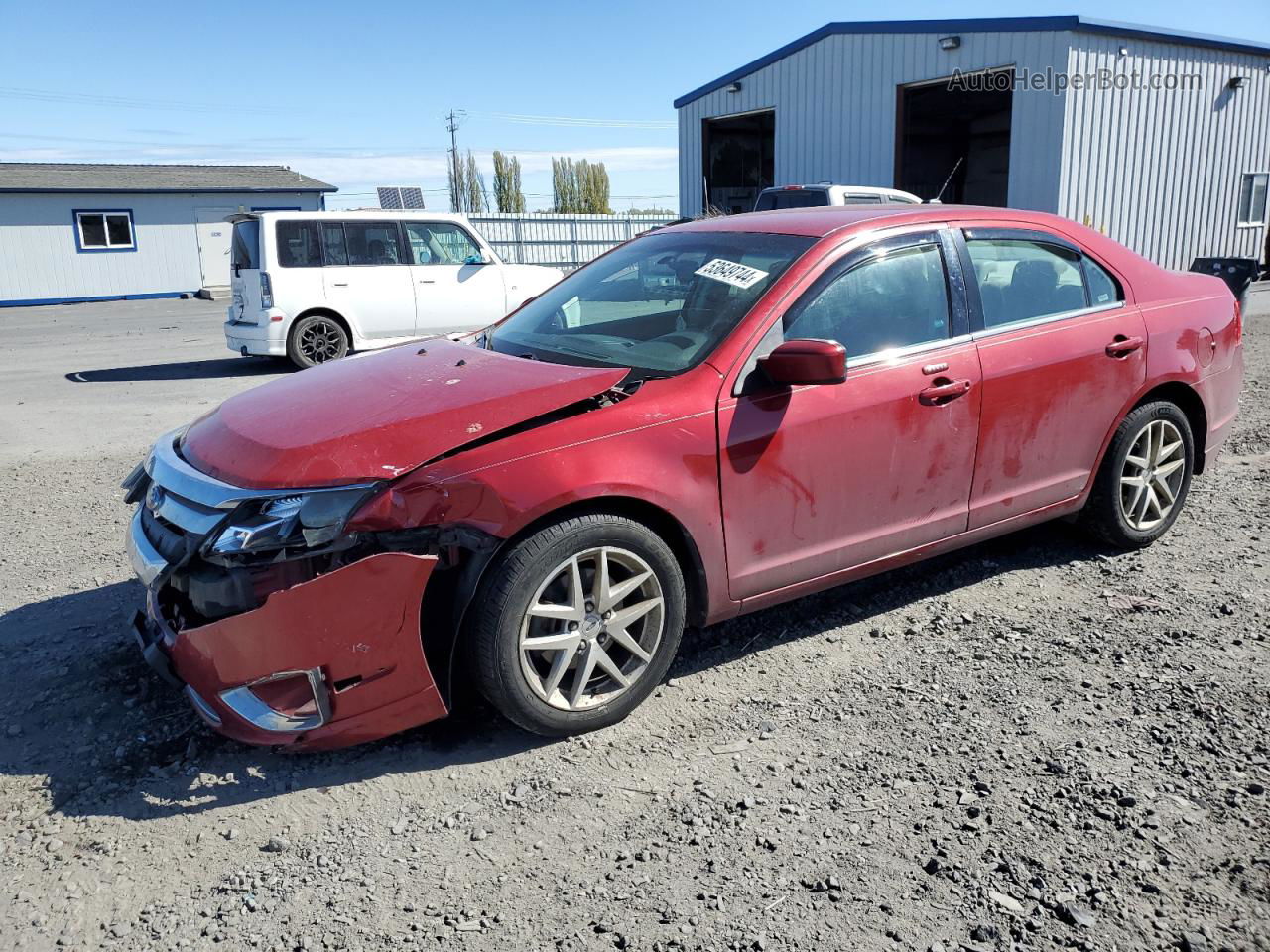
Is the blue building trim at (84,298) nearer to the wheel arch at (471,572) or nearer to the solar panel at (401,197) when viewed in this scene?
the solar panel at (401,197)

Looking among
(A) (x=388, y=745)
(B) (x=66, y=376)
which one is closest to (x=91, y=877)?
(A) (x=388, y=745)

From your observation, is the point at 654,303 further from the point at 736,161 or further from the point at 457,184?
the point at 457,184

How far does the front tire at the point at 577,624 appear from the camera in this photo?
300 centimetres

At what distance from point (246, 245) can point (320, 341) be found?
1.43 metres

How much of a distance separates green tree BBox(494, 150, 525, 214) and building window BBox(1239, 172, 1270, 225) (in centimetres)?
2834

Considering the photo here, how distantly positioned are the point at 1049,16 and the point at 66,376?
54.2 ft

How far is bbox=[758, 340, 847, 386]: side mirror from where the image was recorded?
3320 mm

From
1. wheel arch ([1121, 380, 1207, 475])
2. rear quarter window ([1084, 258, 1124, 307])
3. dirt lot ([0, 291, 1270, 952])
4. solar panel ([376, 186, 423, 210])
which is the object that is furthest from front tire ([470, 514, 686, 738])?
solar panel ([376, 186, 423, 210])

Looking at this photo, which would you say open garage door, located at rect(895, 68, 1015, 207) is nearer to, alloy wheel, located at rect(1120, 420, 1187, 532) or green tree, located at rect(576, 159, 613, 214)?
green tree, located at rect(576, 159, 613, 214)

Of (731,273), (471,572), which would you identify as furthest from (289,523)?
(731,273)

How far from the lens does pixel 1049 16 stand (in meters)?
17.1

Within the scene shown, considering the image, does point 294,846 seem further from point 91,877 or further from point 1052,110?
point 1052,110

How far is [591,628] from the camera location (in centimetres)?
320

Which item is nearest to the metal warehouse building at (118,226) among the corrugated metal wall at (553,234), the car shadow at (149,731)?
the corrugated metal wall at (553,234)
